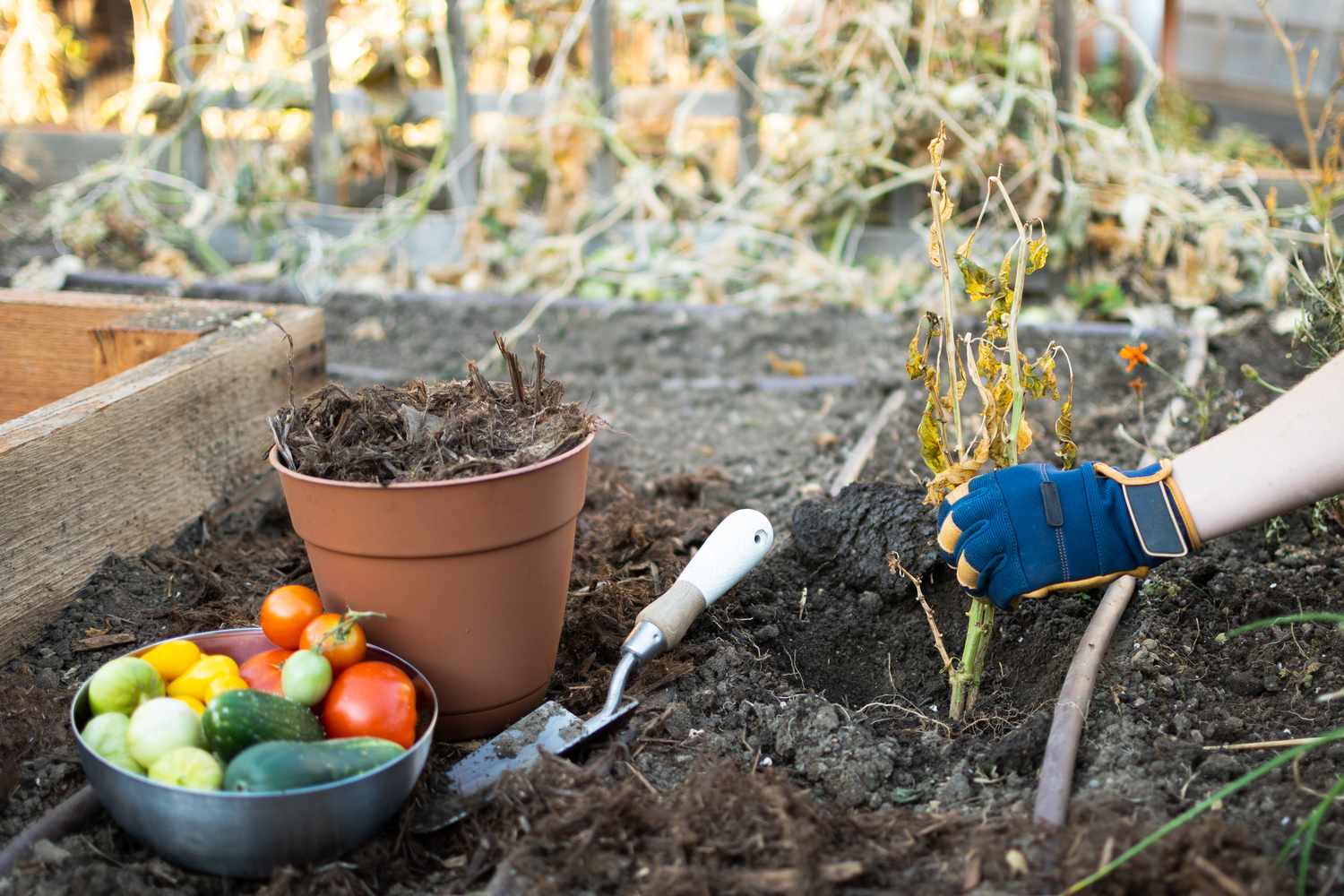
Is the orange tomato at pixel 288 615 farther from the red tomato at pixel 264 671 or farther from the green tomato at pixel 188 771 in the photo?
the green tomato at pixel 188 771

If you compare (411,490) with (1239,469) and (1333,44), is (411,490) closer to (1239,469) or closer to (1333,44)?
(1239,469)

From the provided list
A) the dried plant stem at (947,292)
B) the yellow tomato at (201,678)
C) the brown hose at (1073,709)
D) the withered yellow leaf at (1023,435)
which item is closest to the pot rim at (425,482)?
the yellow tomato at (201,678)

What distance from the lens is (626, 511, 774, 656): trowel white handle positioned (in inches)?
73.3

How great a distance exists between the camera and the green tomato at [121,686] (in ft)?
4.97

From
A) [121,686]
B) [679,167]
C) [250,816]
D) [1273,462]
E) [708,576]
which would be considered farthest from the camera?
[679,167]

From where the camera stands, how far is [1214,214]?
4.25 metres

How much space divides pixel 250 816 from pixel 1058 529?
1.20 m

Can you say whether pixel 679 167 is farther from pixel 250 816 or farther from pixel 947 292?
pixel 250 816

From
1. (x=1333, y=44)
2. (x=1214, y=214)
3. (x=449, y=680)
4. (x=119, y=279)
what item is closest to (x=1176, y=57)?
(x=1333, y=44)

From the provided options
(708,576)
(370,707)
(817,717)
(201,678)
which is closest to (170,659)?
(201,678)

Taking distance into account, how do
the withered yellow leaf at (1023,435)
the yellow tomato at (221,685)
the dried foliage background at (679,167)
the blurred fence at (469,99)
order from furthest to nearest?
1. the blurred fence at (469,99)
2. the dried foliage background at (679,167)
3. the withered yellow leaf at (1023,435)
4. the yellow tomato at (221,685)

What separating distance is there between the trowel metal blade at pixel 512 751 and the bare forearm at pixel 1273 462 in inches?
36.3

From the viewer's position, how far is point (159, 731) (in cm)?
144

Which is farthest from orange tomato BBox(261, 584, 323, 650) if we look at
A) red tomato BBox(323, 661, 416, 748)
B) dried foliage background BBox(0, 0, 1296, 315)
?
dried foliage background BBox(0, 0, 1296, 315)
